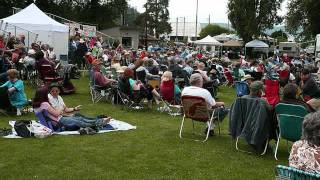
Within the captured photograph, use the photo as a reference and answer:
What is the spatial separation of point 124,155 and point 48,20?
15395 mm

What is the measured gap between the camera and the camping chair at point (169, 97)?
35.8 feet

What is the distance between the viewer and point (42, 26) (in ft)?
67.7

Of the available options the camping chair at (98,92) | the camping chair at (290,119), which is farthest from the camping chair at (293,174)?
the camping chair at (98,92)

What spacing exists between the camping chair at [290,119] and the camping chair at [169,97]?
4.35 metres

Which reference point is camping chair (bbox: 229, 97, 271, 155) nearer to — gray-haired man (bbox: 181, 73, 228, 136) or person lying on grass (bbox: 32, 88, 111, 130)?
gray-haired man (bbox: 181, 73, 228, 136)

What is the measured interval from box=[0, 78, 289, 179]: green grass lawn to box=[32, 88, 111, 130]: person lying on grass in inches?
19.8

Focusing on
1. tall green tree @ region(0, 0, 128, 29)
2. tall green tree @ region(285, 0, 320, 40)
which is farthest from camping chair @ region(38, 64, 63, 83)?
tall green tree @ region(0, 0, 128, 29)

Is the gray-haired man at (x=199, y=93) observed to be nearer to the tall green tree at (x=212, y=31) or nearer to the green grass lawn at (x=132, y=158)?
the green grass lawn at (x=132, y=158)

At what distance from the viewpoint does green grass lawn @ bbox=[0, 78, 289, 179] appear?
19.4 ft

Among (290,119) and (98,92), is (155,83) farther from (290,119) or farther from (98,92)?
(290,119)

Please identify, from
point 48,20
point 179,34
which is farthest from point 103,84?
point 179,34

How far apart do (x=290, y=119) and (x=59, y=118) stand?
4.00 m

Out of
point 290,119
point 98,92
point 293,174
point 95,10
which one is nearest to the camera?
point 293,174

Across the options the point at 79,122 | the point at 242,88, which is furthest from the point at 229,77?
the point at 79,122
